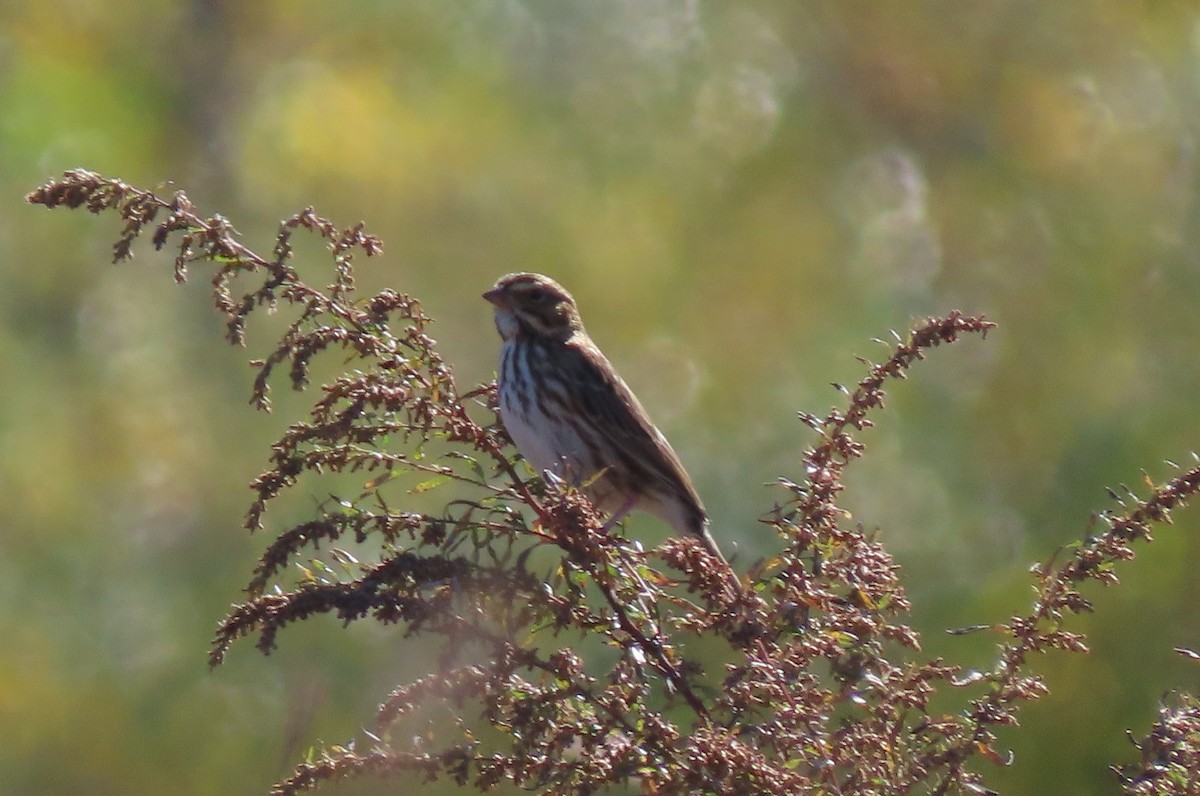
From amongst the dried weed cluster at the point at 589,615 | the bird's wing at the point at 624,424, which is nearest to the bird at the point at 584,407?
the bird's wing at the point at 624,424

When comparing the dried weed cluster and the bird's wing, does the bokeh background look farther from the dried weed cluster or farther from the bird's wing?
the dried weed cluster

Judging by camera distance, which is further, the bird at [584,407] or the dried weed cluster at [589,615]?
the bird at [584,407]

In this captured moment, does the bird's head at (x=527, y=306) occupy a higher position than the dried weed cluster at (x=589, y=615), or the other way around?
the bird's head at (x=527, y=306)

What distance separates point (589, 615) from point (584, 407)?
289cm

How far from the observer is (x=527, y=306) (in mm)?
5336

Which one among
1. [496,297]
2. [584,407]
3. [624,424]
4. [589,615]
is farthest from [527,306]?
[589,615]

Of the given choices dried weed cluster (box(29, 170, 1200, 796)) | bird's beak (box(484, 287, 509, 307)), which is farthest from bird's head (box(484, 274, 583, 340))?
dried weed cluster (box(29, 170, 1200, 796))

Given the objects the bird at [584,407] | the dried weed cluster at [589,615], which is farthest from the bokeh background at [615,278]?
the dried weed cluster at [589,615]

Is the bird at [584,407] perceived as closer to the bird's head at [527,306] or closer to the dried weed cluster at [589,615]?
the bird's head at [527,306]

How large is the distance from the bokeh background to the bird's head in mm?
249

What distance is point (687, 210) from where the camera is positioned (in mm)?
6410

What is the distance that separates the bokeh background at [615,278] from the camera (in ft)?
15.8

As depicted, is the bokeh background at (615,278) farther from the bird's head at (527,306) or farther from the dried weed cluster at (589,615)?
the dried weed cluster at (589,615)

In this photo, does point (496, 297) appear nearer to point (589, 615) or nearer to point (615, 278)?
point (615, 278)
